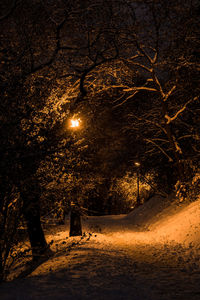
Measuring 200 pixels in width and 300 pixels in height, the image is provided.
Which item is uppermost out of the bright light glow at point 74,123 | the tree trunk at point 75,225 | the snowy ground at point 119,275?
the bright light glow at point 74,123

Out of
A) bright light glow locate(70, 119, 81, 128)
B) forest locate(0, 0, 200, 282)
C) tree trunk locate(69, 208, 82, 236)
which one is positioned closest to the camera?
forest locate(0, 0, 200, 282)

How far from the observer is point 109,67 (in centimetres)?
1196

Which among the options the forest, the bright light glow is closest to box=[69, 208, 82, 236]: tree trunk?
the forest

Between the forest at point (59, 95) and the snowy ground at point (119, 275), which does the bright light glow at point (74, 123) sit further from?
the snowy ground at point (119, 275)

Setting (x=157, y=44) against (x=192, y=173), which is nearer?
(x=157, y=44)

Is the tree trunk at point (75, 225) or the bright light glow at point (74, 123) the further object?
the tree trunk at point (75, 225)

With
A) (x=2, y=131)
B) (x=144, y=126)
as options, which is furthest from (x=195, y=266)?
(x=144, y=126)

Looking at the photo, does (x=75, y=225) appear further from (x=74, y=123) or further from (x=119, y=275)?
(x=74, y=123)

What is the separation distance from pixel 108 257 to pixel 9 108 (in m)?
6.68

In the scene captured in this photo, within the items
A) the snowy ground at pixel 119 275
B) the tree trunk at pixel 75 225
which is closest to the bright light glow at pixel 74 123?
the snowy ground at pixel 119 275

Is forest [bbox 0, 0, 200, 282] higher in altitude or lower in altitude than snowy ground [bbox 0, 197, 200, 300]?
higher

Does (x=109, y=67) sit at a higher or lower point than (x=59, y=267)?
higher

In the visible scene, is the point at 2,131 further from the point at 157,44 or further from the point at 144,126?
the point at 144,126

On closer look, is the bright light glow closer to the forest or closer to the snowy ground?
the forest
